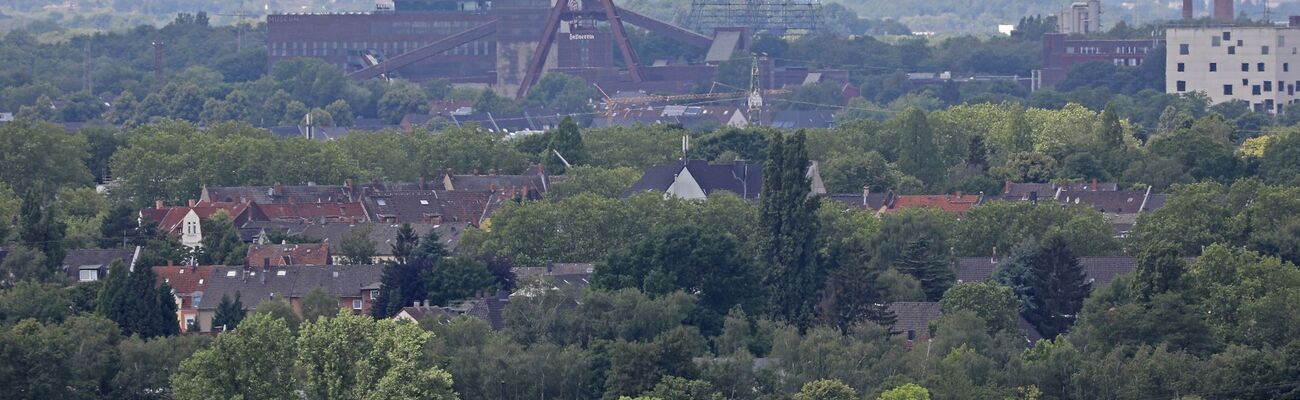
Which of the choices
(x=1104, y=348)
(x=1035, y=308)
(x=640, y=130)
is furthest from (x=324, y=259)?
(x=640, y=130)

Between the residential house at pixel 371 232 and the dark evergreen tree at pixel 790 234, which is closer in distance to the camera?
the dark evergreen tree at pixel 790 234

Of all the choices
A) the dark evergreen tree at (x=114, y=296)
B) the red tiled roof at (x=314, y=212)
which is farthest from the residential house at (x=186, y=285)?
the red tiled roof at (x=314, y=212)

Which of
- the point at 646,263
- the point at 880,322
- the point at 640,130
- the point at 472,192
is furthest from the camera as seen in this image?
the point at 640,130

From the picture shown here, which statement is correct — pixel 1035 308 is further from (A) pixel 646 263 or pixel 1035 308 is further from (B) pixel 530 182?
(B) pixel 530 182

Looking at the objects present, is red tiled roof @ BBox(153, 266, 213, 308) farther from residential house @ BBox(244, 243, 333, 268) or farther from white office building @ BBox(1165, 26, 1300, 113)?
white office building @ BBox(1165, 26, 1300, 113)

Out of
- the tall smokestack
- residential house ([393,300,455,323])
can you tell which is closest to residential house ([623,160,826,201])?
residential house ([393,300,455,323])

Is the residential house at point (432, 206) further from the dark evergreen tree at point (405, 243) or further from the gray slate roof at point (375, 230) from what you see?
the dark evergreen tree at point (405, 243)
